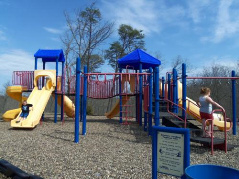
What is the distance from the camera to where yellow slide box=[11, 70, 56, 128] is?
29.0ft

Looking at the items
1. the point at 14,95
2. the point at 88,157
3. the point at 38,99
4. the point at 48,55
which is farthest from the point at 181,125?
the point at 14,95

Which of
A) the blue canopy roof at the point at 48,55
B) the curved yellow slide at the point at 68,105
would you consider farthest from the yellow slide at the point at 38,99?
the curved yellow slide at the point at 68,105

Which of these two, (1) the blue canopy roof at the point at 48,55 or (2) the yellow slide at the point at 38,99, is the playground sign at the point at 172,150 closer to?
(2) the yellow slide at the point at 38,99

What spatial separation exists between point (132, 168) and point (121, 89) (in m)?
7.27

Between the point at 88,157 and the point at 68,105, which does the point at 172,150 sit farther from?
the point at 68,105

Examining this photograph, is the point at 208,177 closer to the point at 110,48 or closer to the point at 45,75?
the point at 45,75

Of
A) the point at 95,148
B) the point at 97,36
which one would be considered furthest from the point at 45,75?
the point at 97,36

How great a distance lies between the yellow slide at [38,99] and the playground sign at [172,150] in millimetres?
7205

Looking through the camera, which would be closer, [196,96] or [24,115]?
[24,115]

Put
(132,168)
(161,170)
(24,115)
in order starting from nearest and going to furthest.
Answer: (161,170) → (132,168) → (24,115)

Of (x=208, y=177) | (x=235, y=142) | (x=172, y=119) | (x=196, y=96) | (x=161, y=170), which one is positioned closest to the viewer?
(x=208, y=177)

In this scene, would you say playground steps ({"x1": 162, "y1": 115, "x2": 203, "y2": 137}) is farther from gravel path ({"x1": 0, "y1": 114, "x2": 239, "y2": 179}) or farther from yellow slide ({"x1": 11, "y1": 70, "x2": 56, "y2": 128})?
yellow slide ({"x1": 11, "y1": 70, "x2": 56, "y2": 128})

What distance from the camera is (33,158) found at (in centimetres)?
468

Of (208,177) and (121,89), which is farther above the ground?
(121,89)
